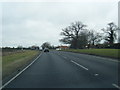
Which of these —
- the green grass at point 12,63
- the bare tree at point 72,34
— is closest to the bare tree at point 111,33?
the bare tree at point 72,34

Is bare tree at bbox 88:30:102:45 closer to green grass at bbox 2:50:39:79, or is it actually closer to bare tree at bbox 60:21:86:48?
bare tree at bbox 60:21:86:48

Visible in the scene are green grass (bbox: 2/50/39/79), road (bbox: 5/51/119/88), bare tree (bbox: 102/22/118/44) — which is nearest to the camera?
road (bbox: 5/51/119/88)

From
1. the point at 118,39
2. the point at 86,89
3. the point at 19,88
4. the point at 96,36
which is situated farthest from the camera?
the point at 96,36


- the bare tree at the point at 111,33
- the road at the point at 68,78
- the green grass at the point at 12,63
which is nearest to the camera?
the road at the point at 68,78

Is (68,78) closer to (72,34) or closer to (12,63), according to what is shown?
(12,63)

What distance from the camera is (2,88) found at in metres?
9.48

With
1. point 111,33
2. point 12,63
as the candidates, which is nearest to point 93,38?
point 111,33

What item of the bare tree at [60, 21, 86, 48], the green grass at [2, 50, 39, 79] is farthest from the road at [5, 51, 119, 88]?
the bare tree at [60, 21, 86, 48]

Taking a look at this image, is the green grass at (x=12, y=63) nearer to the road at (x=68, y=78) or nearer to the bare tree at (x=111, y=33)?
the road at (x=68, y=78)

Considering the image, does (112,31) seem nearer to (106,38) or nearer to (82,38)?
(106,38)

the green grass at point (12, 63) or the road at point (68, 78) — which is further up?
the road at point (68, 78)

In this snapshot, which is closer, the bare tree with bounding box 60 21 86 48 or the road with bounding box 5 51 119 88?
the road with bounding box 5 51 119 88

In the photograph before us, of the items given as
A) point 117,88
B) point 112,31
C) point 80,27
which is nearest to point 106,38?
point 112,31

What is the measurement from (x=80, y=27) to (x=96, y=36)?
23.2 metres
